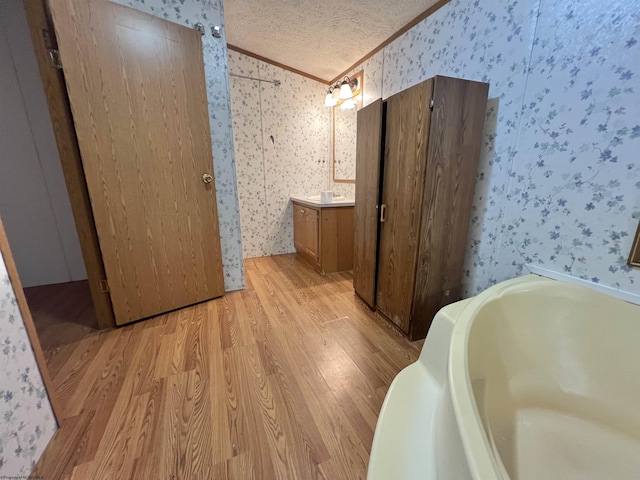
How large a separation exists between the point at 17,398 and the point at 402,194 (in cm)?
194

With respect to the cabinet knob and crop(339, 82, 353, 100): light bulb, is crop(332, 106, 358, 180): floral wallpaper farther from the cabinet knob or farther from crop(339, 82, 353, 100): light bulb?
the cabinet knob

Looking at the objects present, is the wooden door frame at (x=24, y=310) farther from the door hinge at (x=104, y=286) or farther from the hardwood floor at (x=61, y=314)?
the door hinge at (x=104, y=286)

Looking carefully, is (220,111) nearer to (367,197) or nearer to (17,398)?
(367,197)

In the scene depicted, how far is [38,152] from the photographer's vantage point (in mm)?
2160

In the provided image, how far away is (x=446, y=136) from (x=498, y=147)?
0.38 meters

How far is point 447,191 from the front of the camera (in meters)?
1.45

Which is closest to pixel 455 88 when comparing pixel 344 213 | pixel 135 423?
pixel 344 213

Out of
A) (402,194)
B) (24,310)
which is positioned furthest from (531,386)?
(24,310)

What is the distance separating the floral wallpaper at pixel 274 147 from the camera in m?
2.92

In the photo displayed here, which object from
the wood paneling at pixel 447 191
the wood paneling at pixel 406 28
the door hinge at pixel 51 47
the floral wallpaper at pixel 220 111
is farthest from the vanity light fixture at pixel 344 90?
the door hinge at pixel 51 47

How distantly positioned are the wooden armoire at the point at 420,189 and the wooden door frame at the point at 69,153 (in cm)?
188

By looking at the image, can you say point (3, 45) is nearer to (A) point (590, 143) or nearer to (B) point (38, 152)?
(B) point (38, 152)

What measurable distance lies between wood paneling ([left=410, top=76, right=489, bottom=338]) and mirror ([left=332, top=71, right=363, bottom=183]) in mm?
1625

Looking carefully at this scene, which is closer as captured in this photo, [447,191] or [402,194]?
[447,191]
